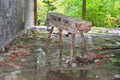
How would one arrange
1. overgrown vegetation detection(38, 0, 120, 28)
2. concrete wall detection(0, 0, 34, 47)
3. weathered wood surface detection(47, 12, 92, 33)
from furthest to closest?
overgrown vegetation detection(38, 0, 120, 28)
concrete wall detection(0, 0, 34, 47)
weathered wood surface detection(47, 12, 92, 33)

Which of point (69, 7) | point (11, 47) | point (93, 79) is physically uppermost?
point (69, 7)

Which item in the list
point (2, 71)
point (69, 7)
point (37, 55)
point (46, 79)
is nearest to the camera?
point (46, 79)

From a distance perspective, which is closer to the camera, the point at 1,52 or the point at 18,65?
the point at 18,65

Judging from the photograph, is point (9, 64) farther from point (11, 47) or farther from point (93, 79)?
point (93, 79)

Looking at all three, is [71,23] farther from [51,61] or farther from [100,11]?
[100,11]

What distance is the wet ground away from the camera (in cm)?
415

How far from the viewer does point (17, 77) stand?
13.3 ft

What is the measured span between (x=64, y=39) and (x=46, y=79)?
110 inches

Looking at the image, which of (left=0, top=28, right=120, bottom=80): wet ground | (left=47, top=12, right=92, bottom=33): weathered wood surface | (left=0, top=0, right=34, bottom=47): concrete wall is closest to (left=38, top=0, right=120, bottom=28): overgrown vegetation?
(left=0, top=0, right=34, bottom=47): concrete wall

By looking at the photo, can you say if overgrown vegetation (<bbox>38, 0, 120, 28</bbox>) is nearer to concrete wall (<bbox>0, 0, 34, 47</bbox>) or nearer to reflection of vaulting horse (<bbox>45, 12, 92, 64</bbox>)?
concrete wall (<bbox>0, 0, 34, 47</bbox>)

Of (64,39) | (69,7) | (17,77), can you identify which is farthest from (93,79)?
(69,7)

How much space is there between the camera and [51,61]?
486 centimetres

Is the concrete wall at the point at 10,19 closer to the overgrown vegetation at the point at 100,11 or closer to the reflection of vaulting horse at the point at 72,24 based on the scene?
the reflection of vaulting horse at the point at 72,24

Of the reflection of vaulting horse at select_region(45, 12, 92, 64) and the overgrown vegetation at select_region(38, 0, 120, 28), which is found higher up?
the overgrown vegetation at select_region(38, 0, 120, 28)
